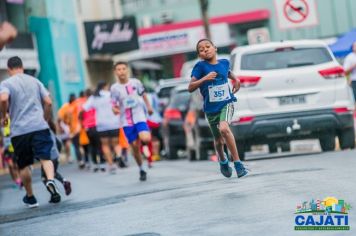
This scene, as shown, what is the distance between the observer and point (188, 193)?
451 inches

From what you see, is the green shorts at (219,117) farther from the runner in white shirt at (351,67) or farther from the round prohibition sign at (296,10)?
the round prohibition sign at (296,10)

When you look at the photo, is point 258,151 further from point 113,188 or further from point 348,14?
point 348,14

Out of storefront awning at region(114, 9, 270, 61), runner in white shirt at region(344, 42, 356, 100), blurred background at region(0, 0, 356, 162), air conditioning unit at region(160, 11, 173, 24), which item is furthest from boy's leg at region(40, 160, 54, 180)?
air conditioning unit at region(160, 11, 173, 24)

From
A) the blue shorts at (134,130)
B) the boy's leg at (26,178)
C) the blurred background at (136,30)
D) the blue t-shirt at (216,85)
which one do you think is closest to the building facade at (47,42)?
the blurred background at (136,30)

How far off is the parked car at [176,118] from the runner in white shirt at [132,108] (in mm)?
7095

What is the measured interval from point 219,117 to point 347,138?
504cm

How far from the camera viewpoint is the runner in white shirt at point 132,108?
15953mm

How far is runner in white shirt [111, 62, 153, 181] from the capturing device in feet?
52.3

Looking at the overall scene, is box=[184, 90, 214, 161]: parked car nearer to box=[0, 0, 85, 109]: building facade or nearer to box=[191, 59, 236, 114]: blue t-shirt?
box=[191, 59, 236, 114]: blue t-shirt

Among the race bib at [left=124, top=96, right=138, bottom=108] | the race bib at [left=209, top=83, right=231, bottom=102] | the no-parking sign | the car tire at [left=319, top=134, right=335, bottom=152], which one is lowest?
the car tire at [left=319, top=134, right=335, bottom=152]

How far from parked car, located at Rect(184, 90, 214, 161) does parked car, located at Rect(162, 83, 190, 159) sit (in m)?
1.34

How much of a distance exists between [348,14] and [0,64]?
92.3 ft

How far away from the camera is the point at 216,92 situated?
1267cm

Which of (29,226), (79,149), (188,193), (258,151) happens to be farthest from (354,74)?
(29,226)
